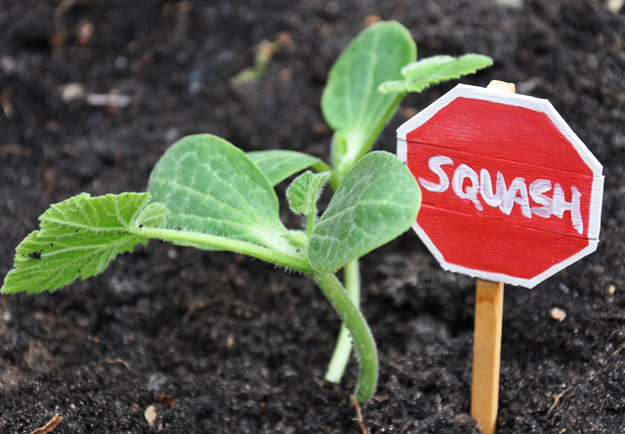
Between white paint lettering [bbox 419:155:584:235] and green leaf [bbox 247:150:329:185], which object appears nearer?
white paint lettering [bbox 419:155:584:235]

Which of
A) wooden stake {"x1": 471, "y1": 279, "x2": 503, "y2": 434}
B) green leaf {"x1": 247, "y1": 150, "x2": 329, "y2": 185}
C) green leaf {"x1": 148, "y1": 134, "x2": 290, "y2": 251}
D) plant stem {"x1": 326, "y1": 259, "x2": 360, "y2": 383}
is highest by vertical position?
green leaf {"x1": 148, "y1": 134, "x2": 290, "y2": 251}

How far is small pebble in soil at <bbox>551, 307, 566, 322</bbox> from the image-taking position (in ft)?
4.99

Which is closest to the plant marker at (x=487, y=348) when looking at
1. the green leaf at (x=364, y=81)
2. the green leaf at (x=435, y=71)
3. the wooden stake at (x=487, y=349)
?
the wooden stake at (x=487, y=349)

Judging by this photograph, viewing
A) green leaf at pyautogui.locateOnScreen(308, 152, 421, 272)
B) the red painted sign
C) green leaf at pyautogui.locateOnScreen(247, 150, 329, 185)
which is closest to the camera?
green leaf at pyautogui.locateOnScreen(308, 152, 421, 272)

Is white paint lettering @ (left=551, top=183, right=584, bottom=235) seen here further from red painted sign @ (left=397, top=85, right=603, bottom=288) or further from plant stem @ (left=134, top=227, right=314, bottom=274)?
plant stem @ (left=134, top=227, right=314, bottom=274)

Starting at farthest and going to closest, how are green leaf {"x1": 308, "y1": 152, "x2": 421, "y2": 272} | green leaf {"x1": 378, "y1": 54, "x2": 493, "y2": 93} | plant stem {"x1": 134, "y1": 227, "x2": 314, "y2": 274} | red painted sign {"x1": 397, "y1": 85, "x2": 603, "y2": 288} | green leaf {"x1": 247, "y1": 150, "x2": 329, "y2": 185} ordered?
1. green leaf {"x1": 247, "y1": 150, "x2": 329, "y2": 185}
2. green leaf {"x1": 378, "y1": 54, "x2": 493, "y2": 93}
3. plant stem {"x1": 134, "y1": 227, "x2": 314, "y2": 274}
4. red painted sign {"x1": 397, "y1": 85, "x2": 603, "y2": 288}
5. green leaf {"x1": 308, "y1": 152, "x2": 421, "y2": 272}

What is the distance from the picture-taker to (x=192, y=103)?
2350mm

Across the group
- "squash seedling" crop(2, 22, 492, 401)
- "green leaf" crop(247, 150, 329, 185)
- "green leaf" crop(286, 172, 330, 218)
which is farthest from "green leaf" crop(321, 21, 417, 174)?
"green leaf" crop(286, 172, 330, 218)

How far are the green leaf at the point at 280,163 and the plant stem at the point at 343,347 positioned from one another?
0.89 feet

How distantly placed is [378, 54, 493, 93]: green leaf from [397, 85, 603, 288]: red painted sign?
0.74 feet

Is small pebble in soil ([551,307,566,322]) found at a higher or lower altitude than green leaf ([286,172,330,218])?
lower

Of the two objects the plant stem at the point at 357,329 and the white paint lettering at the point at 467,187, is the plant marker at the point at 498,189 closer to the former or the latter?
the white paint lettering at the point at 467,187

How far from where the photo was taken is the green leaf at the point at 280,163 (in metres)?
1.50

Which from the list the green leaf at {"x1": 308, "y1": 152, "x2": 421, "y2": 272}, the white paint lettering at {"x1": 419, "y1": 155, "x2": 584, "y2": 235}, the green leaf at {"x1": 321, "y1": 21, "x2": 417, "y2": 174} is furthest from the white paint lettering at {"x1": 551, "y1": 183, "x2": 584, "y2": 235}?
the green leaf at {"x1": 321, "y1": 21, "x2": 417, "y2": 174}
